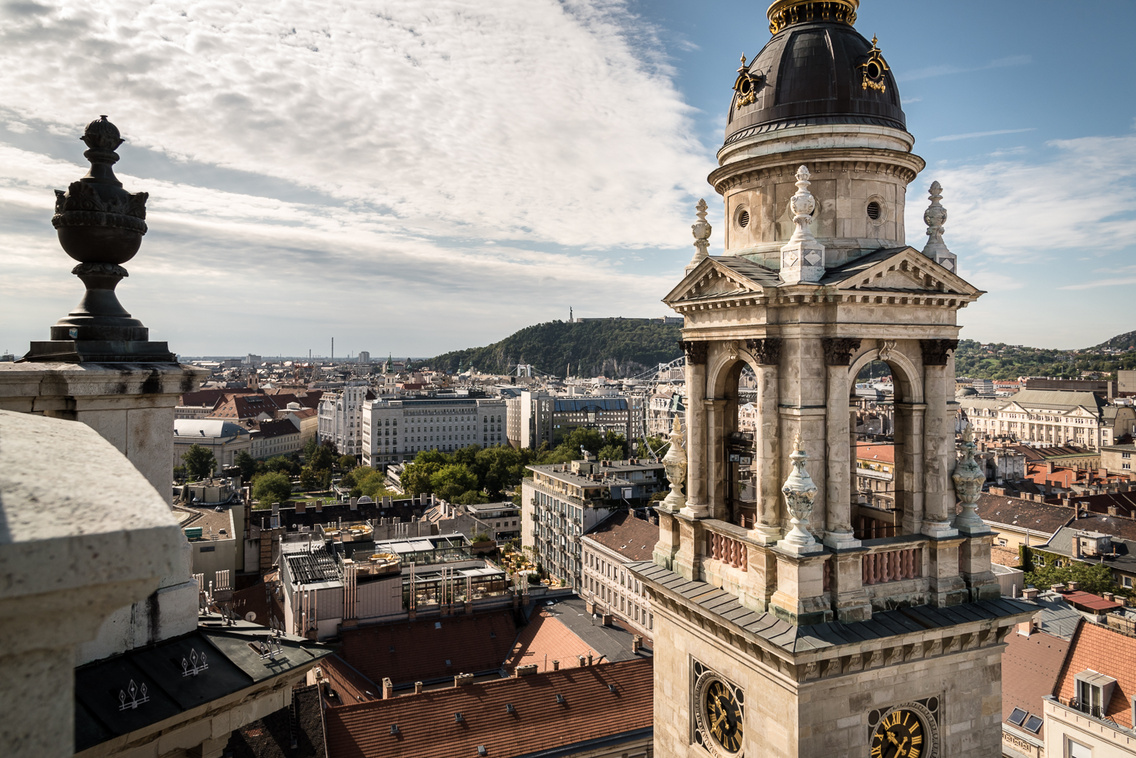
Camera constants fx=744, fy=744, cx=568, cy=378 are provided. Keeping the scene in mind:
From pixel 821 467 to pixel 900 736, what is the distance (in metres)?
4.61

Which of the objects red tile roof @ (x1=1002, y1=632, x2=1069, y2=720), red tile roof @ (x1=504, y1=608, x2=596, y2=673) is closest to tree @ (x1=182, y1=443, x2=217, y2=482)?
red tile roof @ (x1=504, y1=608, x2=596, y2=673)

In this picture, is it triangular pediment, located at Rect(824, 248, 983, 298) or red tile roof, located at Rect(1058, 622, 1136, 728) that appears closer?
triangular pediment, located at Rect(824, 248, 983, 298)

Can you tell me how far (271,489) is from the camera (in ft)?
349

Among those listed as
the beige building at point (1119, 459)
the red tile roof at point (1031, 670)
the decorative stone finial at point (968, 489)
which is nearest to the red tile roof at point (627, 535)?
the red tile roof at point (1031, 670)

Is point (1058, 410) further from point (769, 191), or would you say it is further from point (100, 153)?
point (100, 153)

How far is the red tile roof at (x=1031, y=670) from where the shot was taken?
3127 cm

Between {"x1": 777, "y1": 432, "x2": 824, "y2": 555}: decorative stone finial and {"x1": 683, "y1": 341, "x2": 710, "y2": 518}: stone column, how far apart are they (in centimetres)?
290

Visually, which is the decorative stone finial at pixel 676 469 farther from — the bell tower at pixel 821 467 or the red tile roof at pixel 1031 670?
the red tile roof at pixel 1031 670

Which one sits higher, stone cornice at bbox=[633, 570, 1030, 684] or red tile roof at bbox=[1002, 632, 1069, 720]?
stone cornice at bbox=[633, 570, 1030, 684]

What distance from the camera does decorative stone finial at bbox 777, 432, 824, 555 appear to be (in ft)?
39.5

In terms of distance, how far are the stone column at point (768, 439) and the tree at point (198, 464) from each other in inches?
5041

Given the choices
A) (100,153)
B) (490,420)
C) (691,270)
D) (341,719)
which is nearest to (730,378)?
(691,270)

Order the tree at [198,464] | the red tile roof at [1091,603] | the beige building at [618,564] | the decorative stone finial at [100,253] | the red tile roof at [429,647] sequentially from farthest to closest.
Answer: the tree at [198,464] < the beige building at [618,564] < the red tile roof at [1091,603] < the red tile roof at [429,647] < the decorative stone finial at [100,253]

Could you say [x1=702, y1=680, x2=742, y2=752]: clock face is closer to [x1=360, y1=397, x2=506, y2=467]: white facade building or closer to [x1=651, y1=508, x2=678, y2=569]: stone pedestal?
[x1=651, y1=508, x2=678, y2=569]: stone pedestal
